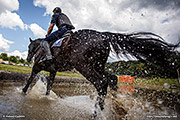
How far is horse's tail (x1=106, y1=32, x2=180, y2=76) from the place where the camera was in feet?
8.57

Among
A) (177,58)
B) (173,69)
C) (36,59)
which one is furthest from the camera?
(36,59)

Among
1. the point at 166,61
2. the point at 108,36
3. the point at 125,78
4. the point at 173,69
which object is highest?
the point at 108,36

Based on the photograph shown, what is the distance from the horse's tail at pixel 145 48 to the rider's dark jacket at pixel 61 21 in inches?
52.7

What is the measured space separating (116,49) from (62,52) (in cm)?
148

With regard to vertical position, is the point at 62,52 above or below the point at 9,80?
above

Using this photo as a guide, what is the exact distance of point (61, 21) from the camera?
11.4 feet

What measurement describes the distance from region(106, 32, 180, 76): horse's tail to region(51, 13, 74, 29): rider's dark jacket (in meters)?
1.34

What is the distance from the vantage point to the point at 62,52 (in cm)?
316

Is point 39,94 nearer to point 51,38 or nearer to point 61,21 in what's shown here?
point 51,38

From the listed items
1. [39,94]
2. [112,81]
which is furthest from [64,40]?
[39,94]

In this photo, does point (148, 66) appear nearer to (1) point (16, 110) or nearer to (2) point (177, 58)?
(2) point (177, 58)

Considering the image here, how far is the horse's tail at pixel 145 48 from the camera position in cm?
261

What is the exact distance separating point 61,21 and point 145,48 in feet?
8.24

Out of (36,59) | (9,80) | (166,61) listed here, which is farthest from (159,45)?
(9,80)
